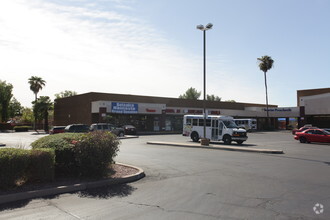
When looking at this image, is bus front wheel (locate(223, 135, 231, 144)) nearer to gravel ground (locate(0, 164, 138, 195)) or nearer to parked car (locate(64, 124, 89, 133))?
parked car (locate(64, 124, 89, 133))

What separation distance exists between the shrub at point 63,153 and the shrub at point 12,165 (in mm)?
1436

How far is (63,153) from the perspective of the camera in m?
9.26

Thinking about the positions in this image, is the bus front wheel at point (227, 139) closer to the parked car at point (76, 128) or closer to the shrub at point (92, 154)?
the parked car at point (76, 128)

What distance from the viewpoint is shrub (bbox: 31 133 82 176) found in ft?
30.4

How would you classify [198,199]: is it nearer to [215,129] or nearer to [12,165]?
[12,165]

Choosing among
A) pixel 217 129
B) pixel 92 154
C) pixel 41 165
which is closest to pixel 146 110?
pixel 217 129

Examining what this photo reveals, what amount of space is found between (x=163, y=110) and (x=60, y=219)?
45480mm

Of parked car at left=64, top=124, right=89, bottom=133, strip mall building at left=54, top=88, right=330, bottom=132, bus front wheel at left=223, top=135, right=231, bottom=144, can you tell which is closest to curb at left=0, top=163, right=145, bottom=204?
bus front wheel at left=223, top=135, right=231, bottom=144

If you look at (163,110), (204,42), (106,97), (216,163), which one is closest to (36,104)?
(106,97)

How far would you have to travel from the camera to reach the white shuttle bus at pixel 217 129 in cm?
2434

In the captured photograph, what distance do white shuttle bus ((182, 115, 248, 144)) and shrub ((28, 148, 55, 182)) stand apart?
18.1m

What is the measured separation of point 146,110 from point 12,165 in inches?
1614

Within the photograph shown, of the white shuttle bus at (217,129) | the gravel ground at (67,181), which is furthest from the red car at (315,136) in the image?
the gravel ground at (67,181)

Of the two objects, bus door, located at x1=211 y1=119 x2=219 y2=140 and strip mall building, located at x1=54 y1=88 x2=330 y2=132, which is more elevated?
strip mall building, located at x1=54 y1=88 x2=330 y2=132
